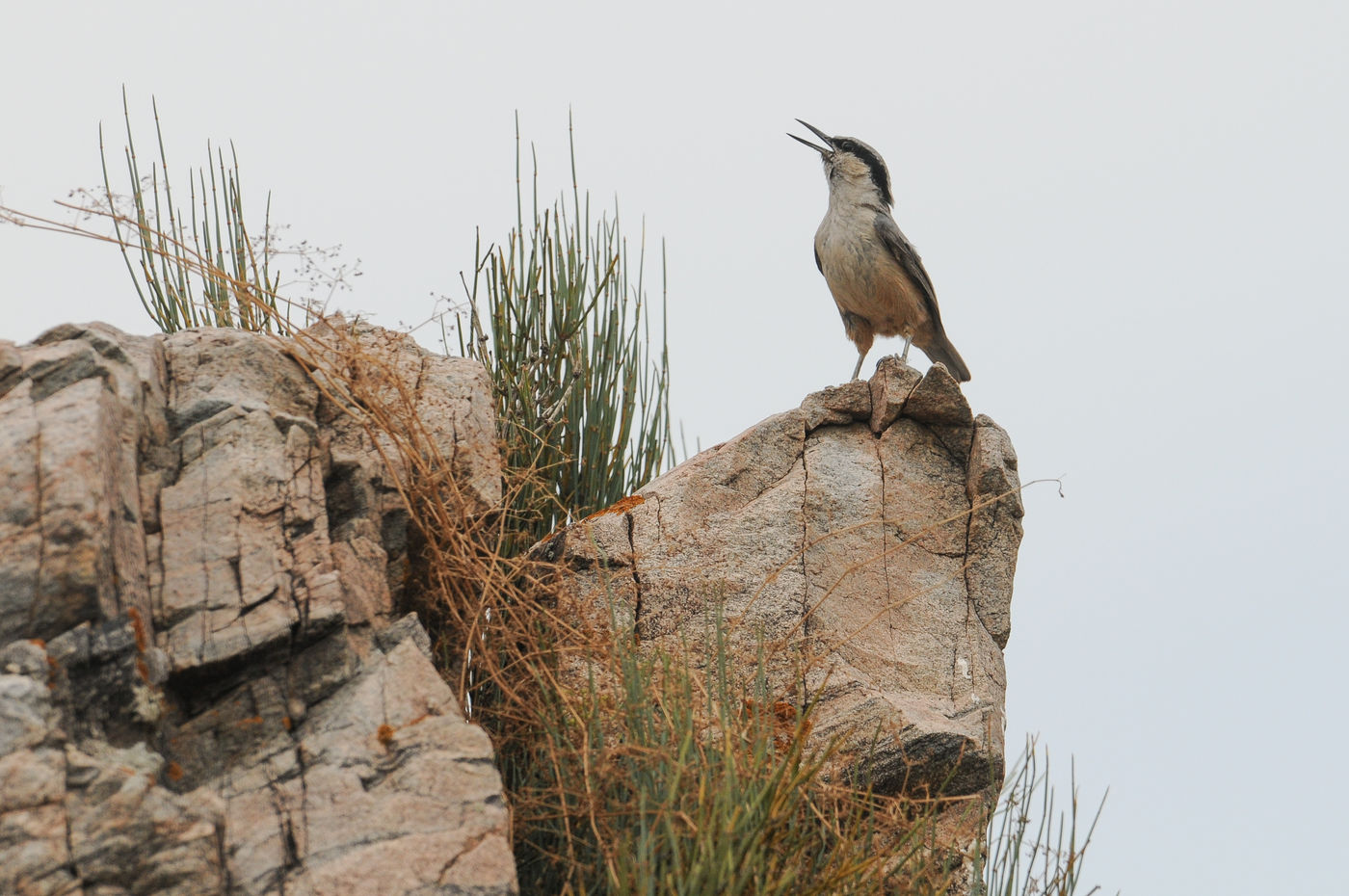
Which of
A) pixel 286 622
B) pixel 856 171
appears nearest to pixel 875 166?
pixel 856 171

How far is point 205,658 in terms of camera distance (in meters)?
3.27

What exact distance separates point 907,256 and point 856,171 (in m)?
0.74

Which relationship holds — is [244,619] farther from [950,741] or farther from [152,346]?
[950,741]

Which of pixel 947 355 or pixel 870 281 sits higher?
pixel 870 281

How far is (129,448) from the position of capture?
3.50 metres

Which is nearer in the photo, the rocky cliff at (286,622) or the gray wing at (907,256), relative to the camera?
the rocky cliff at (286,622)

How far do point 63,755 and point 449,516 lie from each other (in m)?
1.63

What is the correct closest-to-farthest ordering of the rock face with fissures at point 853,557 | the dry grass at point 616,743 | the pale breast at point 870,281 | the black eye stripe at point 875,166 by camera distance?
the dry grass at point 616,743 < the rock face with fissures at point 853,557 < the pale breast at point 870,281 < the black eye stripe at point 875,166

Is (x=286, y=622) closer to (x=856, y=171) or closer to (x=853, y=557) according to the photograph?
(x=853, y=557)

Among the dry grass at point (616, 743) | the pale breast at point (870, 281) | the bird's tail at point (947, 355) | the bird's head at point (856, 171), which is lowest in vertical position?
the dry grass at point (616, 743)

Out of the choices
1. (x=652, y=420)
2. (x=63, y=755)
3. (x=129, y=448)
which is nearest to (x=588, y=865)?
(x=63, y=755)

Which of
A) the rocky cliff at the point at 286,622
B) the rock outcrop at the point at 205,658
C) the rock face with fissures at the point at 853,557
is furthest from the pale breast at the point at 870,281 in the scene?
the rock outcrop at the point at 205,658

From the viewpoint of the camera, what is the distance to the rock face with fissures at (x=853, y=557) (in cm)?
474

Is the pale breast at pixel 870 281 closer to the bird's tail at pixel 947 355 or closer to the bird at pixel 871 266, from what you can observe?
the bird at pixel 871 266
